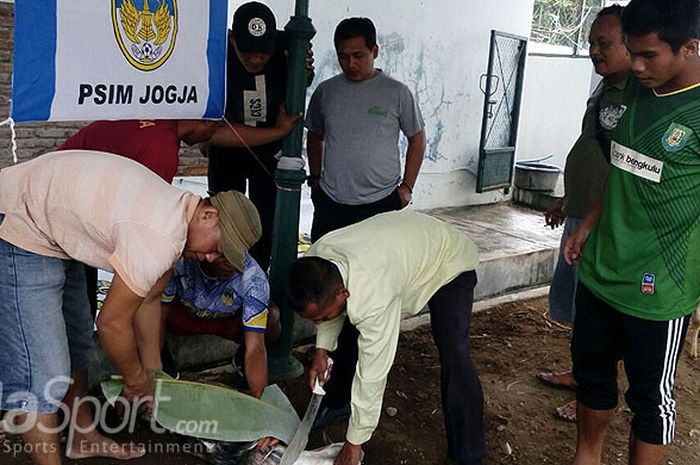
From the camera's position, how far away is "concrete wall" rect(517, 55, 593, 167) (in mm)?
8664

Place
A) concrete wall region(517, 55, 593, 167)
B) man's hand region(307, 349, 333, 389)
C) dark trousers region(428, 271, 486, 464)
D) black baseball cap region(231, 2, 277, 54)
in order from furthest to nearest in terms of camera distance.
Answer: concrete wall region(517, 55, 593, 167) < black baseball cap region(231, 2, 277, 54) < dark trousers region(428, 271, 486, 464) < man's hand region(307, 349, 333, 389)

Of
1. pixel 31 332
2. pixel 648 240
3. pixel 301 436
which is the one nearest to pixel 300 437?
pixel 301 436

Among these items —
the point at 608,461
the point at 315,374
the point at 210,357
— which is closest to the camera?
the point at 315,374

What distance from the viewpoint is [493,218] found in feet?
23.3

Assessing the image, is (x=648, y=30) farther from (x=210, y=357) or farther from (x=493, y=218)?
(x=493, y=218)

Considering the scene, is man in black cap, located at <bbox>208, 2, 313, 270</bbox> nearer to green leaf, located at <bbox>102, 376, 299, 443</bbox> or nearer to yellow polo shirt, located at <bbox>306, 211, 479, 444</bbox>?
yellow polo shirt, located at <bbox>306, 211, 479, 444</bbox>

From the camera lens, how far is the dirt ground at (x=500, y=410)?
292cm

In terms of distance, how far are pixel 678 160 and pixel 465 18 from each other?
202 inches

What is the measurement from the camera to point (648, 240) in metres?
2.22

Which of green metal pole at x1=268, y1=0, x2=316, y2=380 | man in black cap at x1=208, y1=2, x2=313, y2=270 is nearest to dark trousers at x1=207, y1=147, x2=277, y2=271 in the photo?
man in black cap at x1=208, y1=2, x2=313, y2=270

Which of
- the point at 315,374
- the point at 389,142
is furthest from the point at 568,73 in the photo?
the point at 315,374

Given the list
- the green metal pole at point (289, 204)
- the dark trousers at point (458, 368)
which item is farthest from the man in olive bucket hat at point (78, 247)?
the green metal pole at point (289, 204)

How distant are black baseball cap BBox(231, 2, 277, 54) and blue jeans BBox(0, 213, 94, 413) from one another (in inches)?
55.9

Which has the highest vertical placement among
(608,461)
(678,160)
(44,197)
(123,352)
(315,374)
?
(678,160)
